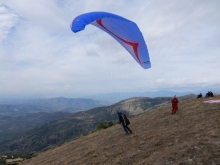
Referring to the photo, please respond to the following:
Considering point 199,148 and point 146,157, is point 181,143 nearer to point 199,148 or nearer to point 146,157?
point 199,148

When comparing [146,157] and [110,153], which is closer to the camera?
[146,157]

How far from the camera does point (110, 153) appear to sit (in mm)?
14234

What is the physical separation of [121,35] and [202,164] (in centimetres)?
1393

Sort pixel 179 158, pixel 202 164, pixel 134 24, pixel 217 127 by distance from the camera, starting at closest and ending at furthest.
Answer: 1. pixel 202 164
2. pixel 179 158
3. pixel 217 127
4. pixel 134 24

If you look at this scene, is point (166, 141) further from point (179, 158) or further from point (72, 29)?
point (72, 29)

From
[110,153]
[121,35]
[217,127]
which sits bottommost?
[110,153]

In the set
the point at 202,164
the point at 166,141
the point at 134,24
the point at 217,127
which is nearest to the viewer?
Result: the point at 202,164

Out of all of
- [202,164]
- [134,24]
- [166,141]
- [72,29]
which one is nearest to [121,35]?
[134,24]

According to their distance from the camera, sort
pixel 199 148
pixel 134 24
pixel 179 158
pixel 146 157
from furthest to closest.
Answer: pixel 134 24, pixel 146 157, pixel 199 148, pixel 179 158

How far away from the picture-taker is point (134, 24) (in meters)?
19.0

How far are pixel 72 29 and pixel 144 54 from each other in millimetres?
8339

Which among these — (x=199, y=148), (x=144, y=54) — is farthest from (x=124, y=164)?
(x=144, y=54)

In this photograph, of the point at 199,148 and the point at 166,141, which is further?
the point at 166,141

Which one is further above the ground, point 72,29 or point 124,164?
point 72,29
